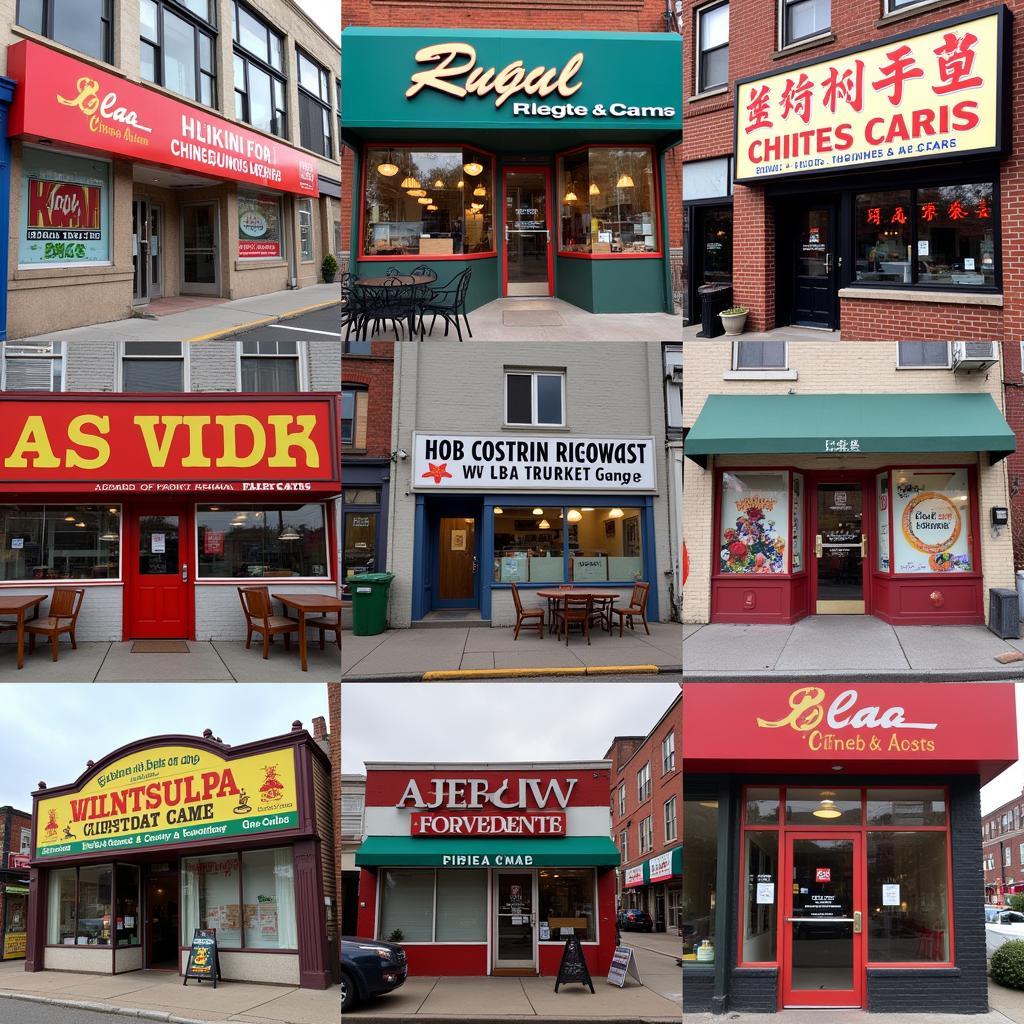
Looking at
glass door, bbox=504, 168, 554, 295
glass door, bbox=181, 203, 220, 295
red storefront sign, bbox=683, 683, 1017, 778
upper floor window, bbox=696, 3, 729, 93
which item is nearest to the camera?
red storefront sign, bbox=683, 683, 1017, 778

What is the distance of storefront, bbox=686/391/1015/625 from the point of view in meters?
11.8

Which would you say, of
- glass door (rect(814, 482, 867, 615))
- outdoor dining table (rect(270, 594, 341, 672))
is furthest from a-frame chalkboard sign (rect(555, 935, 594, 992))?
glass door (rect(814, 482, 867, 615))

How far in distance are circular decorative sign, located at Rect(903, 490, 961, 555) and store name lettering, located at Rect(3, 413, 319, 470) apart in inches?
342

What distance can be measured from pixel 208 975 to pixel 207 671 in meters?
5.13

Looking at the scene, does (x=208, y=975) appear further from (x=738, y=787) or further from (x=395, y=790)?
(x=738, y=787)

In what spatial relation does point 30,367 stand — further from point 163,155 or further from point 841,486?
point 841,486

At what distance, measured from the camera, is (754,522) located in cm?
1286

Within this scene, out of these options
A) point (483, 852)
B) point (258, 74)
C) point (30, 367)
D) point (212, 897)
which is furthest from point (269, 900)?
point (258, 74)

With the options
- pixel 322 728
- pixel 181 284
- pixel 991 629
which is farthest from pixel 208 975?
pixel 181 284

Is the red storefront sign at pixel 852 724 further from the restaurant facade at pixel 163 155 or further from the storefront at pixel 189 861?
the restaurant facade at pixel 163 155

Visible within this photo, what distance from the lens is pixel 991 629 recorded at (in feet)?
38.7

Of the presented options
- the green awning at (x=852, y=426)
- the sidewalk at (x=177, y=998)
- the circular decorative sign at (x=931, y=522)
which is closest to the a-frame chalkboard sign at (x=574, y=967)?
the sidewalk at (x=177, y=998)

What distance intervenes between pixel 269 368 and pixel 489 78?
5824 millimetres

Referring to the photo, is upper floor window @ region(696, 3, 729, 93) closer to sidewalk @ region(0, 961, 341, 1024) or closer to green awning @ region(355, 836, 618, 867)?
green awning @ region(355, 836, 618, 867)
